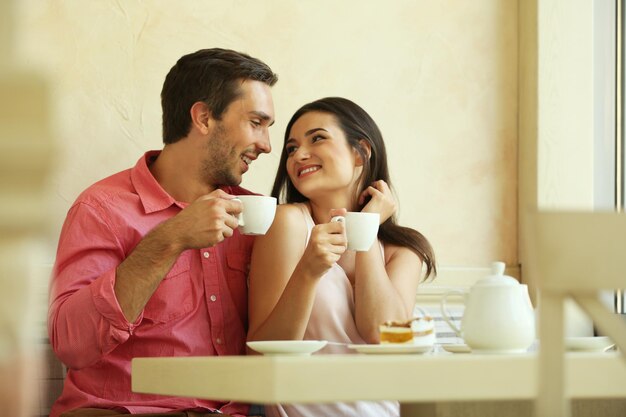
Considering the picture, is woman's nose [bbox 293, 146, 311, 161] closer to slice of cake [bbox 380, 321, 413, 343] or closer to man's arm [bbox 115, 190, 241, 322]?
man's arm [bbox 115, 190, 241, 322]

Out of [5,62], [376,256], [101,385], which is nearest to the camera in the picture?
[5,62]

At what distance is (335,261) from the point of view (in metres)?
1.78

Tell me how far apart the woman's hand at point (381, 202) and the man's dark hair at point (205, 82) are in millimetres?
396

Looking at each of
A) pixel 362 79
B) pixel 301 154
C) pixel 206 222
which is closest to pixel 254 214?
pixel 206 222

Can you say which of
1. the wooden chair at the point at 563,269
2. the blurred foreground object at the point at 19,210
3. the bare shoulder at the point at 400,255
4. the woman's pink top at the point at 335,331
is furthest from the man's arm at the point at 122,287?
the blurred foreground object at the point at 19,210

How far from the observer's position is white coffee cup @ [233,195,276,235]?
5.51 feet

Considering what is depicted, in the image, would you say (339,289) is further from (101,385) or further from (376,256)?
(101,385)

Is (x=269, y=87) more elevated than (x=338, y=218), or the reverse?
(x=269, y=87)

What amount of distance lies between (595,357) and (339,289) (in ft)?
3.34

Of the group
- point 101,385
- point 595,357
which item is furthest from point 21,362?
point 101,385

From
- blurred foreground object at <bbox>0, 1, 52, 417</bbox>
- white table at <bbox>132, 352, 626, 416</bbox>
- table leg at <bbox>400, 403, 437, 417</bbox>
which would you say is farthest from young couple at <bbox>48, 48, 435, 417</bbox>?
blurred foreground object at <bbox>0, 1, 52, 417</bbox>

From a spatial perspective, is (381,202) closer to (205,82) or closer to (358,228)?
(358,228)

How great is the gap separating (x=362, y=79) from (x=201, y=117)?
2.01 ft

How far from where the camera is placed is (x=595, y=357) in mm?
1023
